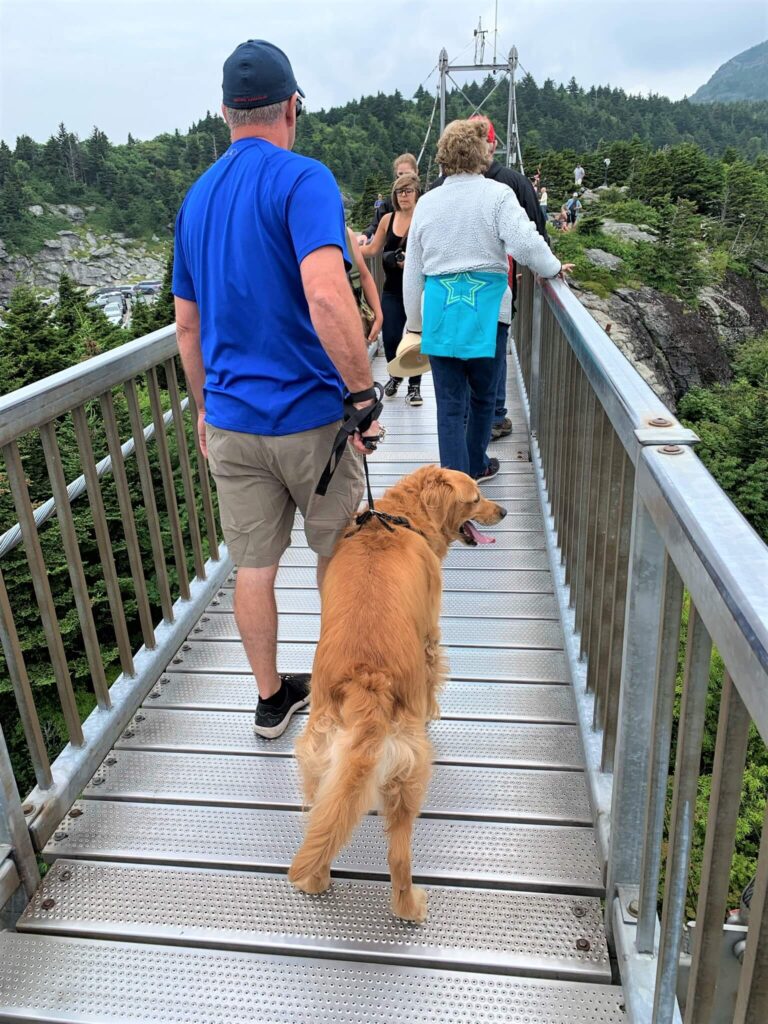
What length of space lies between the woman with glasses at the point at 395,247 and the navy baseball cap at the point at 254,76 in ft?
12.7

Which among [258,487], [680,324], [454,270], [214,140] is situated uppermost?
[214,140]

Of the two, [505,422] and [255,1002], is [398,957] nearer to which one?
[255,1002]

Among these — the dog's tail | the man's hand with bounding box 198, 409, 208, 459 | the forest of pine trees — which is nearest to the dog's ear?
the man's hand with bounding box 198, 409, 208, 459

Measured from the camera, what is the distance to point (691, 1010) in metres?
1.35

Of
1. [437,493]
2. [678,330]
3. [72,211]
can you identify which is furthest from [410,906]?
[72,211]

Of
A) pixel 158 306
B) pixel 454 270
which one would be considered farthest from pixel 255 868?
pixel 158 306

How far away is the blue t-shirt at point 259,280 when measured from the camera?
Result: 7.88 ft

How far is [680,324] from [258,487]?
41.0 m

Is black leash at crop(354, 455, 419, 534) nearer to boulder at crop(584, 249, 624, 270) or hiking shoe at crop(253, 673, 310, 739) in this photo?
hiking shoe at crop(253, 673, 310, 739)

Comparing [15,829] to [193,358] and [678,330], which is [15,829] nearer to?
[193,358]

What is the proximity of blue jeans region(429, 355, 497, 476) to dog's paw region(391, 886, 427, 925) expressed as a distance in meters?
2.85

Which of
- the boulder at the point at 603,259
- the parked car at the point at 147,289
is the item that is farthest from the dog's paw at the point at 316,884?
the parked car at the point at 147,289

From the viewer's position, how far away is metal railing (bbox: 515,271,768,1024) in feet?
3.47

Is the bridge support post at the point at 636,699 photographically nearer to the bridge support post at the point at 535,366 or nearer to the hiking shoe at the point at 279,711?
the hiking shoe at the point at 279,711
